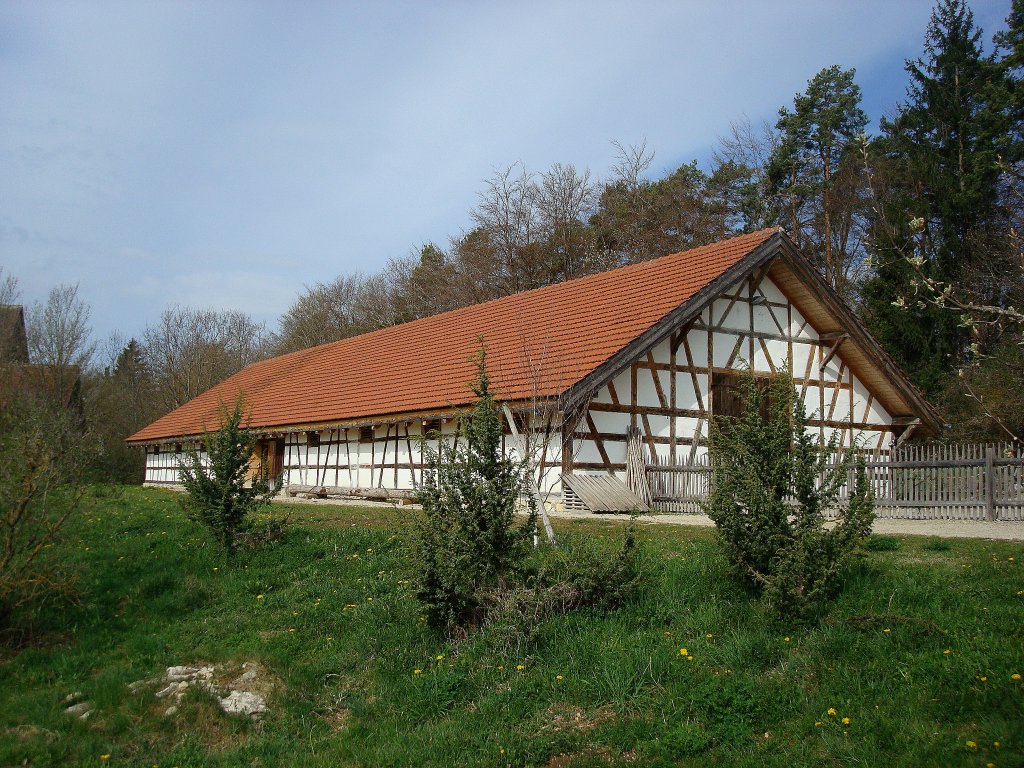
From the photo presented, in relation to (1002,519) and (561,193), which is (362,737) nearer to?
(1002,519)

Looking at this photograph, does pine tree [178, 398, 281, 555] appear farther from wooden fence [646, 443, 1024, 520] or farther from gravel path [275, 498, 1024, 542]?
wooden fence [646, 443, 1024, 520]

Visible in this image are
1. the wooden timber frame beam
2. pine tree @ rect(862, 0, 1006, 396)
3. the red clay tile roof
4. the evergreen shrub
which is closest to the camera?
the evergreen shrub

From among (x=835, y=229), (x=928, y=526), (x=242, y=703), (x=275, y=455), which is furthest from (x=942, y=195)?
(x=242, y=703)

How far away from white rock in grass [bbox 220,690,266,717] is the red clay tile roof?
684 cm

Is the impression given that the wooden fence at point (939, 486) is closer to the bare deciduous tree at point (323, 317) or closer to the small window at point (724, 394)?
the small window at point (724, 394)

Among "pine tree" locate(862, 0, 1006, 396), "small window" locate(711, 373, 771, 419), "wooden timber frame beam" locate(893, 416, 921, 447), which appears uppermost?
"pine tree" locate(862, 0, 1006, 396)

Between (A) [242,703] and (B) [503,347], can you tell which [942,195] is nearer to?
(B) [503,347]

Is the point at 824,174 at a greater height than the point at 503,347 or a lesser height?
greater

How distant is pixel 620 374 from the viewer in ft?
54.6

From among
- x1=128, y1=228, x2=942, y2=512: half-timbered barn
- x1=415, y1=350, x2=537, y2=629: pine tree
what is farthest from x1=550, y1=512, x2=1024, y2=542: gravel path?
x1=415, y1=350, x2=537, y2=629: pine tree

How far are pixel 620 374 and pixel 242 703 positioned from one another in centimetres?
1086

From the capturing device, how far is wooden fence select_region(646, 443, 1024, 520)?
13.0 m

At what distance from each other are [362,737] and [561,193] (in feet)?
109

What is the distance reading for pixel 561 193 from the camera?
37469mm
